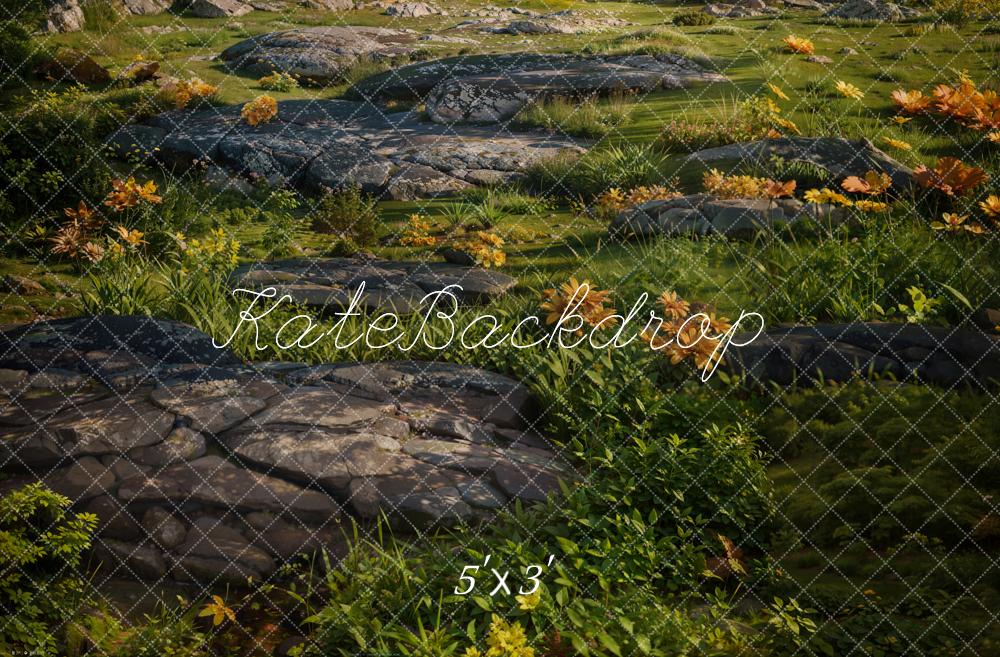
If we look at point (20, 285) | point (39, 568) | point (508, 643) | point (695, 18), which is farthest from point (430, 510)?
point (695, 18)

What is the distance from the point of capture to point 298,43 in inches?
339

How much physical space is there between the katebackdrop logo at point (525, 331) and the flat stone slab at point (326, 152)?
6.53 ft

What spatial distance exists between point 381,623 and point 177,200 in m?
5.82

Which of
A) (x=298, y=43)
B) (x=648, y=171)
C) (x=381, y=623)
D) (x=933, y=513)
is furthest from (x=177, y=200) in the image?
(x=933, y=513)

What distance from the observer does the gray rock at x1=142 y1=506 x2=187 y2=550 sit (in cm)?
434

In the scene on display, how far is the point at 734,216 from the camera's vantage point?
272 inches

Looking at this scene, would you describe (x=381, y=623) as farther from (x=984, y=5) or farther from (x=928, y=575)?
(x=984, y=5)

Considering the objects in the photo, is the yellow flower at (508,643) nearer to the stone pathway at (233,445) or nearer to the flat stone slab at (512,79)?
the stone pathway at (233,445)

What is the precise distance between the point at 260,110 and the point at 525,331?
4010 mm

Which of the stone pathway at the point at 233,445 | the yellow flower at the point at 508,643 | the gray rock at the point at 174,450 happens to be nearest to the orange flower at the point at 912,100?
the stone pathway at the point at 233,445

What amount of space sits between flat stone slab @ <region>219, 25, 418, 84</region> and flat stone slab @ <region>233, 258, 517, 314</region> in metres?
2.33

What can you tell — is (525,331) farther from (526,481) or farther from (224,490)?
(224,490)

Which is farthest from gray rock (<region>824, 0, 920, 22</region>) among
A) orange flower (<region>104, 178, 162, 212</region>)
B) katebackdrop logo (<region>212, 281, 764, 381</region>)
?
orange flower (<region>104, 178, 162, 212</region>)

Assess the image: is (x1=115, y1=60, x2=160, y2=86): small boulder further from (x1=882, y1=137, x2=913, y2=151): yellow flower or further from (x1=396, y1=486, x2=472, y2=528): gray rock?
(x1=882, y1=137, x2=913, y2=151): yellow flower
